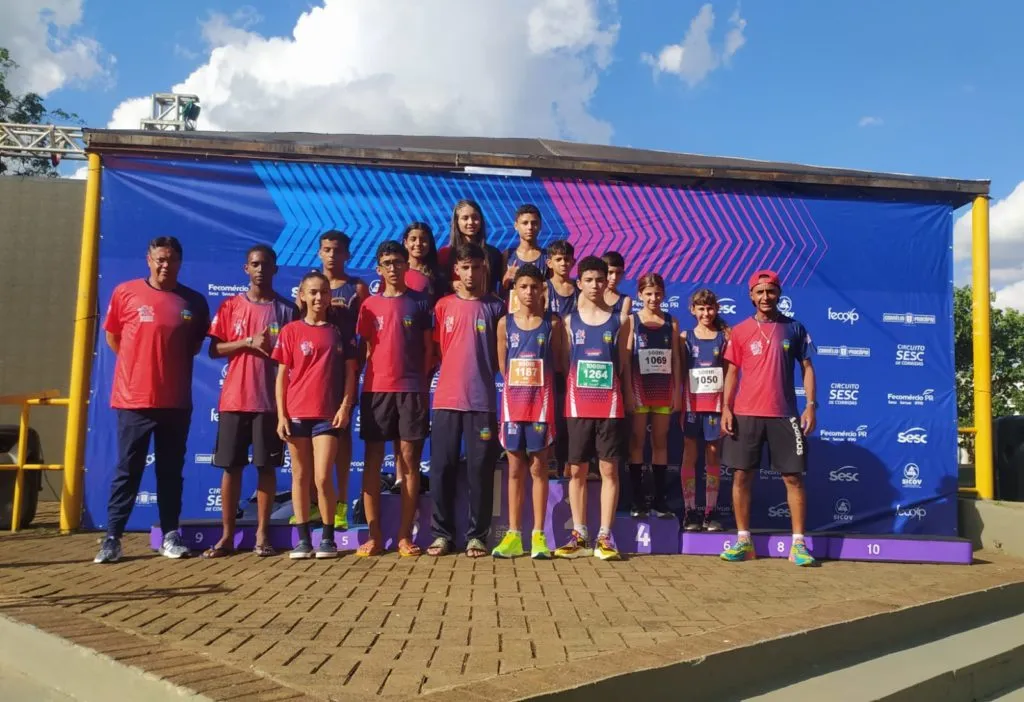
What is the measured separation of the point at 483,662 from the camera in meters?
2.66

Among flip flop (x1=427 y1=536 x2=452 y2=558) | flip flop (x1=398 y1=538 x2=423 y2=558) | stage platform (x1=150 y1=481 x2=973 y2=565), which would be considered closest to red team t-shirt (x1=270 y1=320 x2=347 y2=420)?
stage platform (x1=150 y1=481 x2=973 y2=565)

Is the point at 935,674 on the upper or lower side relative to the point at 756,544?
lower

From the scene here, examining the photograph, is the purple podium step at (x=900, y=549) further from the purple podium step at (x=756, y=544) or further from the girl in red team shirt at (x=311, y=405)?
the girl in red team shirt at (x=311, y=405)

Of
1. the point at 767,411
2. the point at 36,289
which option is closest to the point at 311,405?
the point at 767,411

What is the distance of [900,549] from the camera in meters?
5.41

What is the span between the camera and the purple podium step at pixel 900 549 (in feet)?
17.6

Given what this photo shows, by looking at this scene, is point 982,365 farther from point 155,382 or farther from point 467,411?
point 155,382

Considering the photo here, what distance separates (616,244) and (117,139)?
3.97m

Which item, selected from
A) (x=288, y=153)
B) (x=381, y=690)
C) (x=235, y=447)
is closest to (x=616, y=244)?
(x=288, y=153)

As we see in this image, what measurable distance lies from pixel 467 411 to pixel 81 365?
3103 millimetres

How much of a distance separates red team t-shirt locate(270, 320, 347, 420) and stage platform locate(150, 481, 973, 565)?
0.79m

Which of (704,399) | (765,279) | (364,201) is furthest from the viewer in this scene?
(364,201)

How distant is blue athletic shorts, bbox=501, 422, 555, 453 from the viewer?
16.1 ft

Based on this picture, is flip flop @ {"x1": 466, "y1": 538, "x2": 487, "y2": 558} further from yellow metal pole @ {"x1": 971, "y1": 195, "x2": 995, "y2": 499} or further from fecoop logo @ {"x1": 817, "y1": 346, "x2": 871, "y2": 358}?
yellow metal pole @ {"x1": 971, "y1": 195, "x2": 995, "y2": 499}
